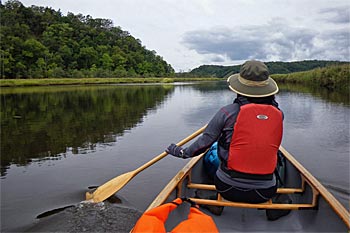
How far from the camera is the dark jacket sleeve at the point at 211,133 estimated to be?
2.78m

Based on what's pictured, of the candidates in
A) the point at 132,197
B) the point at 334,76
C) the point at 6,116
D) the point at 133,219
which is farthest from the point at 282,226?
the point at 334,76

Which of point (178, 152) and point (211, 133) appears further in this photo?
point (178, 152)

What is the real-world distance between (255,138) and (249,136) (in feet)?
0.17

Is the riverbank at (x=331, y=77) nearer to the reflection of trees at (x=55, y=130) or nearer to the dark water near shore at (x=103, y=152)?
the dark water near shore at (x=103, y=152)

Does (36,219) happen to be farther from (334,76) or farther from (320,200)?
(334,76)

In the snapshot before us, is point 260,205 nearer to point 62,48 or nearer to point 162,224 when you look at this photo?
point 162,224

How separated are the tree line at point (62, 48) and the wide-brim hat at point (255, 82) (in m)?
49.3

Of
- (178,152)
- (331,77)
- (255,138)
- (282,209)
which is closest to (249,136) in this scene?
(255,138)

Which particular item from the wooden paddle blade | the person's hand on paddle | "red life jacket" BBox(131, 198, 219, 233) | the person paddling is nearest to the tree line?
the wooden paddle blade

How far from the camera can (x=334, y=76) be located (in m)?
23.7

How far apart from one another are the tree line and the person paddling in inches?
1940

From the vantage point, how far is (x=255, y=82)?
2.77m

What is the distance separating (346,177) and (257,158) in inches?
146

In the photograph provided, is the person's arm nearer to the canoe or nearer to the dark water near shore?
the canoe
